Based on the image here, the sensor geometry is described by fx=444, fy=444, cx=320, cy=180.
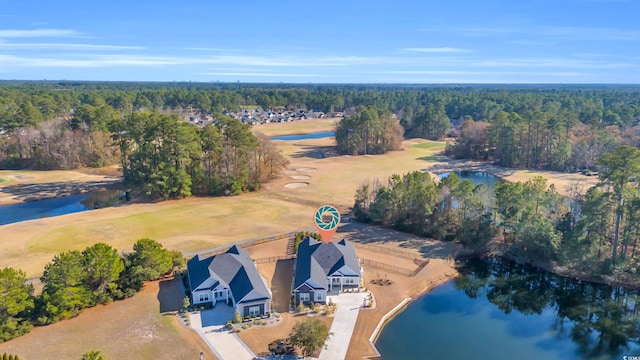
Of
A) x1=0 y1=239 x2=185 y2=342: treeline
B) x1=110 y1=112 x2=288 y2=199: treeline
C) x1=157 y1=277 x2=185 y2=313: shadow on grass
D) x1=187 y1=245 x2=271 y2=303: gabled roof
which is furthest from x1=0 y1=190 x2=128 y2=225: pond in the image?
x1=187 y1=245 x2=271 y2=303: gabled roof

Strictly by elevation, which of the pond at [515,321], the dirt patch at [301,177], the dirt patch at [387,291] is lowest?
the pond at [515,321]

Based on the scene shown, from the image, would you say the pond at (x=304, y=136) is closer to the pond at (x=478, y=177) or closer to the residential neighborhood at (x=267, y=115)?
the residential neighborhood at (x=267, y=115)

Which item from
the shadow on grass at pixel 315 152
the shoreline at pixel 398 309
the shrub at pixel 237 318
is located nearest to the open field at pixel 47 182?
the shadow on grass at pixel 315 152

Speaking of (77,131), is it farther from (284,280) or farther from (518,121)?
(518,121)

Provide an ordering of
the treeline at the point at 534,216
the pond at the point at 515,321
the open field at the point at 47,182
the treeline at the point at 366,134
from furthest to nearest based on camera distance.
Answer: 1. the treeline at the point at 366,134
2. the open field at the point at 47,182
3. the treeline at the point at 534,216
4. the pond at the point at 515,321

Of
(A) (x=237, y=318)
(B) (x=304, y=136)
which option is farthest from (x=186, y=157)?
(B) (x=304, y=136)

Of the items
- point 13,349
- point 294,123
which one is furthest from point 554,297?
point 294,123
